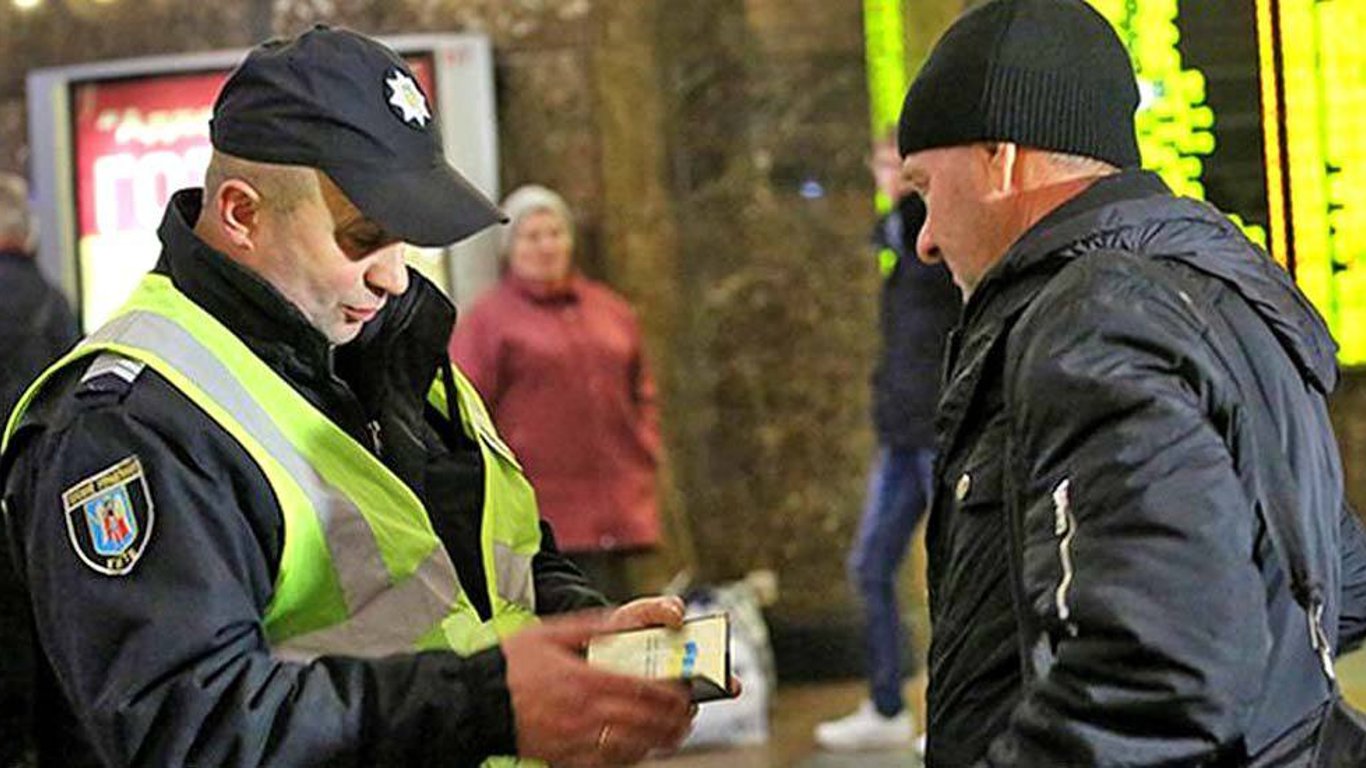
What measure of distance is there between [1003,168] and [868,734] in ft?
16.3

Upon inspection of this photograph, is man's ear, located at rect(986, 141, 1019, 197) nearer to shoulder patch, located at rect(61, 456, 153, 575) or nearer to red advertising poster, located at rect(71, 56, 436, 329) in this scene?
shoulder patch, located at rect(61, 456, 153, 575)

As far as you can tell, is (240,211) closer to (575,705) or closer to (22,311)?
(575,705)

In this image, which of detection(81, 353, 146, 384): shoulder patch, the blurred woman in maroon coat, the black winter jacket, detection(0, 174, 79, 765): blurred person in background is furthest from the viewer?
the blurred woman in maroon coat

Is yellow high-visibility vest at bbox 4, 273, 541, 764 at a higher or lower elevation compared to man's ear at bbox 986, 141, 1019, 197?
lower

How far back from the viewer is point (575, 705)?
268 centimetres

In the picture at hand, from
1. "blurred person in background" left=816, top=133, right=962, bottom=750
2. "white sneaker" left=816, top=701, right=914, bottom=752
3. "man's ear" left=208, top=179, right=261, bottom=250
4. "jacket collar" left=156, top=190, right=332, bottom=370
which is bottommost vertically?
"white sneaker" left=816, top=701, right=914, bottom=752

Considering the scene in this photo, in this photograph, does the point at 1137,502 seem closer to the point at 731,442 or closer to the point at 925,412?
the point at 925,412

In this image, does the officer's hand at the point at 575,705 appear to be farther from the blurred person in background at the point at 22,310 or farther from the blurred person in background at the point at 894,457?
the blurred person in background at the point at 894,457

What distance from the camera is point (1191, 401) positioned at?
2463 millimetres

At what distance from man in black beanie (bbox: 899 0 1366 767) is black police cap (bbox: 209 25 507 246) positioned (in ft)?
1.78

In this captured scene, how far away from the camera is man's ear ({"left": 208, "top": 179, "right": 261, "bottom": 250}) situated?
2840 millimetres

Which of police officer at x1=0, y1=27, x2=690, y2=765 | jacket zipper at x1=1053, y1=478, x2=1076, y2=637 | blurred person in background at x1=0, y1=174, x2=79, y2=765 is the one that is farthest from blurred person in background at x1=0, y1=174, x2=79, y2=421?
jacket zipper at x1=1053, y1=478, x2=1076, y2=637

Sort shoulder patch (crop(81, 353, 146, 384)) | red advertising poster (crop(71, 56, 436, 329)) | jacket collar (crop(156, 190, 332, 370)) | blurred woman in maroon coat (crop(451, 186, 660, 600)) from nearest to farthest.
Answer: shoulder patch (crop(81, 353, 146, 384)) → jacket collar (crop(156, 190, 332, 370)) → blurred woman in maroon coat (crop(451, 186, 660, 600)) → red advertising poster (crop(71, 56, 436, 329))

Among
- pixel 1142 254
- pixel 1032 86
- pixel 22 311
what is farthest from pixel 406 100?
pixel 22 311
